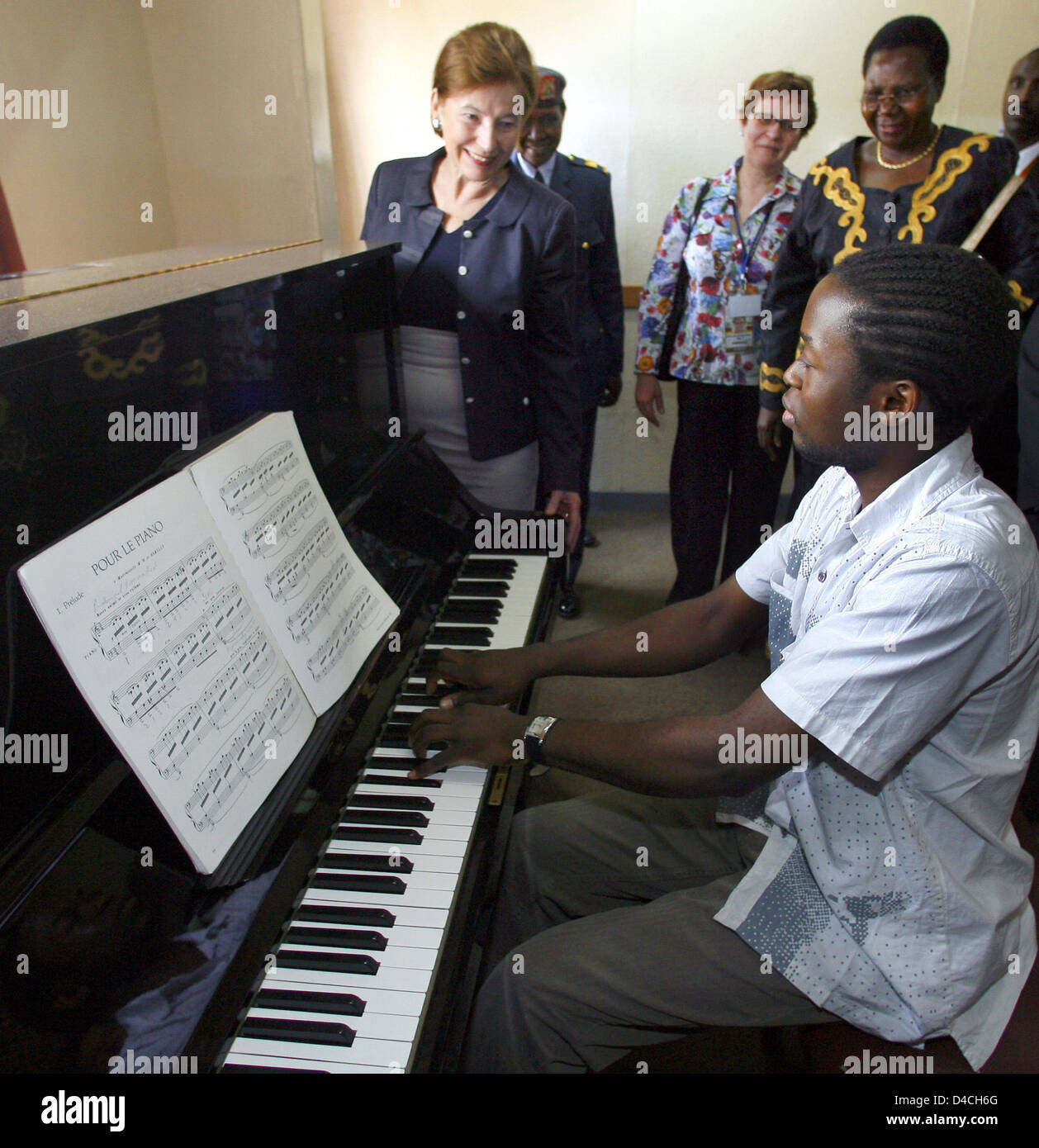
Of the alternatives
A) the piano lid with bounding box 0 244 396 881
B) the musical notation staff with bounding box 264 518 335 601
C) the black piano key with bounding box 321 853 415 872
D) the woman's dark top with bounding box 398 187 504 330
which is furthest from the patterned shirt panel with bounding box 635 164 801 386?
the black piano key with bounding box 321 853 415 872

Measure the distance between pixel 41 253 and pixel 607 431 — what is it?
259 centimetres

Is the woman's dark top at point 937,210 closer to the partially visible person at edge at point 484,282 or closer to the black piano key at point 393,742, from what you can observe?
the partially visible person at edge at point 484,282

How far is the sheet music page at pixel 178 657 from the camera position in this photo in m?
0.82

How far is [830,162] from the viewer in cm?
→ 240

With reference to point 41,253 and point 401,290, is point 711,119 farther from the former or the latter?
point 41,253

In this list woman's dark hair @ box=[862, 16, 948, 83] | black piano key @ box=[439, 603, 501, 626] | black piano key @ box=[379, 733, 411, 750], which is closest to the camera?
black piano key @ box=[379, 733, 411, 750]

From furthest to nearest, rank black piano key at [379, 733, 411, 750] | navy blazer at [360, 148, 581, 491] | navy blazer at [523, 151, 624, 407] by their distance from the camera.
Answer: navy blazer at [523, 151, 624, 407], navy blazer at [360, 148, 581, 491], black piano key at [379, 733, 411, 750]

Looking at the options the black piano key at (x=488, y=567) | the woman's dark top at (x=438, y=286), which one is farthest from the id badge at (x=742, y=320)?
the black piano key at (x=488, y=567)

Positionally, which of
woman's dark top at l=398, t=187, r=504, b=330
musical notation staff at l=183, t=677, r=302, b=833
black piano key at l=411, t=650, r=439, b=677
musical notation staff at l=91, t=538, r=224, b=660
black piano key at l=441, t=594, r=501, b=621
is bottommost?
black piano key at l=411, t=650, r=439, b=677

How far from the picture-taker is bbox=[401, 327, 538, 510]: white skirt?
80.0 inches

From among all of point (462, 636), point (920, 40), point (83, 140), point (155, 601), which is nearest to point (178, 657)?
point (155, 601)

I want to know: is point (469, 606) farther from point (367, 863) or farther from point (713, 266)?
point (713, 266)

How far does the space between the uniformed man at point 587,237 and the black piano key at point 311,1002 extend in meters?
2.47

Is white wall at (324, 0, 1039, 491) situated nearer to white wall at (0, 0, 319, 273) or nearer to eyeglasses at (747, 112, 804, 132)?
white wall at (0, 0, 319, 273)
